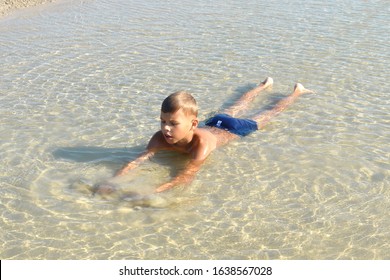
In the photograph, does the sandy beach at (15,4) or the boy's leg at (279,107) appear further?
the sandy beach at (15,4)

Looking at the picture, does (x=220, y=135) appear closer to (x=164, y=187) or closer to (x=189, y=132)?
(x=189, y=132)

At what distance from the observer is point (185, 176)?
16.7 ft

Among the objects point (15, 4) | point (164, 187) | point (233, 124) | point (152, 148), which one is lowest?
point (164, 187)

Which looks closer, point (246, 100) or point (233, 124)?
point (233, 124)

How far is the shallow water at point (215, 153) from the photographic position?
4246mm

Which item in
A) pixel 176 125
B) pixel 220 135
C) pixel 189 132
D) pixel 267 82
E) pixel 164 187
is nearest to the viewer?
pixel 164 187

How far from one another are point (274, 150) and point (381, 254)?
6.26ft

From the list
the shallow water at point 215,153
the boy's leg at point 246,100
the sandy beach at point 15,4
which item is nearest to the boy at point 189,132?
the shallow water at point 215,153

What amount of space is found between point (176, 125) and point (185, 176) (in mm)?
507

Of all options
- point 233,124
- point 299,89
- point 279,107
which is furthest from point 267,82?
point 233,124

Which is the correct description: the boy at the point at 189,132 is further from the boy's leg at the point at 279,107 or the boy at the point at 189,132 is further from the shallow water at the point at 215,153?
the shallow water at the point at 215,153

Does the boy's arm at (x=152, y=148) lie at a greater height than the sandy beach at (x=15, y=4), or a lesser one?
lesser

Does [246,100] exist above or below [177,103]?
below
